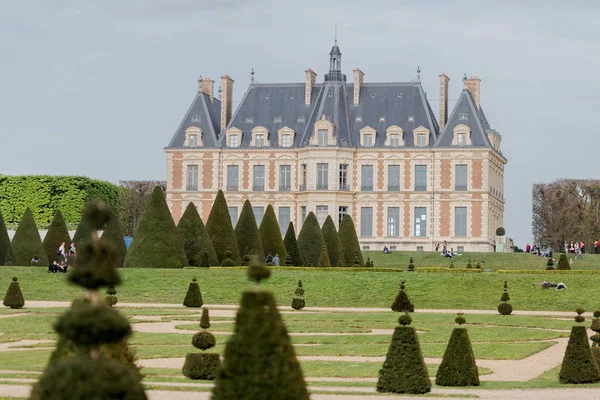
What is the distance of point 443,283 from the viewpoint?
32.1 metres

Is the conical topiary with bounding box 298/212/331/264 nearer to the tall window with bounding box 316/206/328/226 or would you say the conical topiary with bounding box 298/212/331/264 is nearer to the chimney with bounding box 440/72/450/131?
the tall window with bounding box 316/206/328/226

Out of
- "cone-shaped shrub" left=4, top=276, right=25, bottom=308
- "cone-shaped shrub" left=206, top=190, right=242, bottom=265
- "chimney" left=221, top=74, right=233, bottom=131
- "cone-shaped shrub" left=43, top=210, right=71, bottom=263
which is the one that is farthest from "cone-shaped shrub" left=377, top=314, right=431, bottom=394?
"chimney" left=221, top=74, right=233, bottom=131

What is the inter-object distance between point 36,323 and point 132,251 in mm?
12826

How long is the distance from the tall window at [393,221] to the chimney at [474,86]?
701 centimetres

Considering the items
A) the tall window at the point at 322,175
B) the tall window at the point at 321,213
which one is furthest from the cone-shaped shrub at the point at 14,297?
the tall window at the point at 322,175

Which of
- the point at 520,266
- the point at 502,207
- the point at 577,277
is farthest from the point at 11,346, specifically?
the point at 502,207

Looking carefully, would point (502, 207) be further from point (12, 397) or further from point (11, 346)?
point (12, 397)

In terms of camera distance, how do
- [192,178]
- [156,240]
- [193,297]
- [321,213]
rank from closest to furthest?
[193,297]
[156,240]
[321,213]
[192,178]

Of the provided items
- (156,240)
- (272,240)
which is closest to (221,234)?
(272,240)

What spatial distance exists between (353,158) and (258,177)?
517 centimetres

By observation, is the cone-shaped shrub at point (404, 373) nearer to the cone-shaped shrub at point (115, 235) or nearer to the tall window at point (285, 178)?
the cone-shaped shrub at point (115, 235)

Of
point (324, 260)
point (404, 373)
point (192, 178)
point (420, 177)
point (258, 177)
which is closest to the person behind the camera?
point (404, 373)

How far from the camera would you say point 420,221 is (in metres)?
59.4

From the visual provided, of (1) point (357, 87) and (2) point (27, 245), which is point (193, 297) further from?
(1) point (357, 87)
